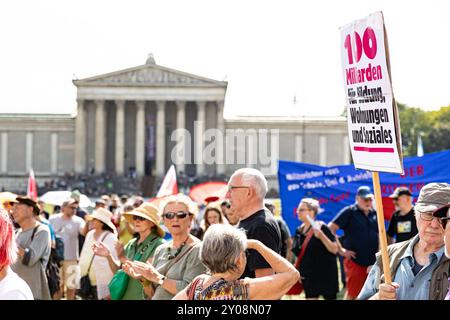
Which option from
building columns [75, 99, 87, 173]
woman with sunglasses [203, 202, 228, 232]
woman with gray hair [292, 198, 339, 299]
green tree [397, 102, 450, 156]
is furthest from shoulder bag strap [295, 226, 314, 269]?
green tree [397, 102, 450, 156]

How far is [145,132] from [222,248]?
62497 millimetres

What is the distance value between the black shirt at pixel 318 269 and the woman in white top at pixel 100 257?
2285 mm

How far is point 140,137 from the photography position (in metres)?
65.7

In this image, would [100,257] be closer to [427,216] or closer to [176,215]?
[176,215]

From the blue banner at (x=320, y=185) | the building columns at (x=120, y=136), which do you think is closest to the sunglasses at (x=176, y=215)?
the blue banner at (x=320, y=185)

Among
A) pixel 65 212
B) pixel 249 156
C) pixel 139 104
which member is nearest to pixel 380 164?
pixel 65 212

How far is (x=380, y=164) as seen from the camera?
3.81 meters

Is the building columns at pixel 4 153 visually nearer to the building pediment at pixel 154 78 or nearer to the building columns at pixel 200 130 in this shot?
the building pediment at pixel 154 78

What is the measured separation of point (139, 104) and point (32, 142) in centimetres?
907

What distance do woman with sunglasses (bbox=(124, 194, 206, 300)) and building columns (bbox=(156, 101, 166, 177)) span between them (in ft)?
194

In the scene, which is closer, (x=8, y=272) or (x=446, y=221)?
(x=446, y=221)

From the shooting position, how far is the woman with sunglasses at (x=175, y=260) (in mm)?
4844

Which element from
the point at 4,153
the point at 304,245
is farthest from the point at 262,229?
the point at 4,153

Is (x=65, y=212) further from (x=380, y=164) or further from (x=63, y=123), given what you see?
(x=63, y=123)
